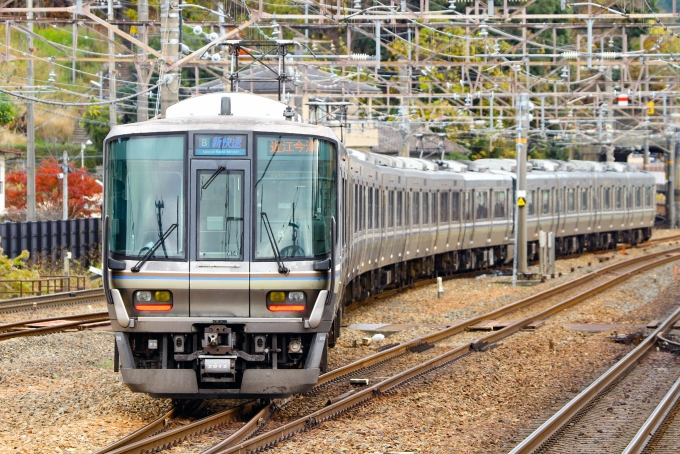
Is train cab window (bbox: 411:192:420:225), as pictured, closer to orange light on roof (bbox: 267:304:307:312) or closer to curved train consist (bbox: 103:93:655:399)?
curved train consist (bbox: 103:93:655:399)

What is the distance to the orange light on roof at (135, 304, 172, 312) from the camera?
972 centimetres

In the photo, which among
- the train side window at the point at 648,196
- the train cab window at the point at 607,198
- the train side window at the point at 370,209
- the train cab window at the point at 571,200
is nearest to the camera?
the train side window at the point at 370,209

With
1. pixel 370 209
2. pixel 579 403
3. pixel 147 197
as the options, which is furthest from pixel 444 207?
pixel 147 197

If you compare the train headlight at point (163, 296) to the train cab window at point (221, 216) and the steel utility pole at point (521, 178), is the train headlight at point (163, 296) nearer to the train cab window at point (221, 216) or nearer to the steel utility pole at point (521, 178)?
the train cab window at point (221, 216)

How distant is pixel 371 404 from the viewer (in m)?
11.0

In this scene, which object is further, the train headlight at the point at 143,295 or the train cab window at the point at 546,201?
the train cab window at the point at 546,201

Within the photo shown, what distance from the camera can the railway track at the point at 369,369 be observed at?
887 cm

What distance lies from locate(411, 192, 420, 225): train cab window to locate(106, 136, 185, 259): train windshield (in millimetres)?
15557

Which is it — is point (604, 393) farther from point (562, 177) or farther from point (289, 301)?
point (562, 177)

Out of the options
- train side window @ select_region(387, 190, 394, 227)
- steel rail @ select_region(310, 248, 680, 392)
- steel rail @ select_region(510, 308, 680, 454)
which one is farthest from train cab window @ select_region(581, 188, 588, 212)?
steel rail @ select_region(510, 308, 680, 454)

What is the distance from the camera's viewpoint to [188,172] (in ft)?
32.1

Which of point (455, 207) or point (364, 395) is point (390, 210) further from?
point (364, 395)

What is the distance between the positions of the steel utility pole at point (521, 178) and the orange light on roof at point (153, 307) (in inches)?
669

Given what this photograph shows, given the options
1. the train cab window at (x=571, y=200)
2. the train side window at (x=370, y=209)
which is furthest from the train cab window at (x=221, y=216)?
the train cab window at (x=571, y=200)
